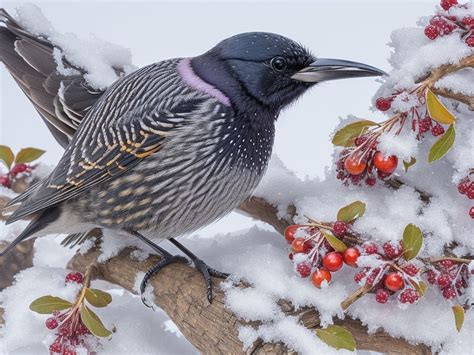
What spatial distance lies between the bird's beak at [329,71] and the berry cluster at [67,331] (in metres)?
0.65

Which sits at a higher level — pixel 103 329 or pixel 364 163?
pixel 364 163

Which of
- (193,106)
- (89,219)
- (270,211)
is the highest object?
(193,106)

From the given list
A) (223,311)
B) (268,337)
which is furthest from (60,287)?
(268,337)

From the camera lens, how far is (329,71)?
5.07 ft

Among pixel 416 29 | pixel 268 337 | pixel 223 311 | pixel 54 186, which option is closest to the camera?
pixel 268 337

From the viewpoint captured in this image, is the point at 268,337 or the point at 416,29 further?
the point at 416,29

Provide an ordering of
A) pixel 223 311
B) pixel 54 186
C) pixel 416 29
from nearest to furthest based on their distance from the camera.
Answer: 1. pixel 223 311
2. pixel 416 29
3. pixel 54 186

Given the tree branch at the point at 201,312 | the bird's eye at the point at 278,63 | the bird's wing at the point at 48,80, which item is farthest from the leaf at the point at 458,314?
the bird's wing at the point at 48,80

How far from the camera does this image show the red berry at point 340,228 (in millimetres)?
1320

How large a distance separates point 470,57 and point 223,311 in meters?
0.64

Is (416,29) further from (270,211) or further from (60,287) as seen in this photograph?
(60,287)

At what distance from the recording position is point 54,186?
5.47 feet

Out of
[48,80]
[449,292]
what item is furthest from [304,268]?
[48,80]

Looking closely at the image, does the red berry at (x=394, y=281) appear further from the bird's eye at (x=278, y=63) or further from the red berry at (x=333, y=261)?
the bird's eye at (x=278, y=63)
